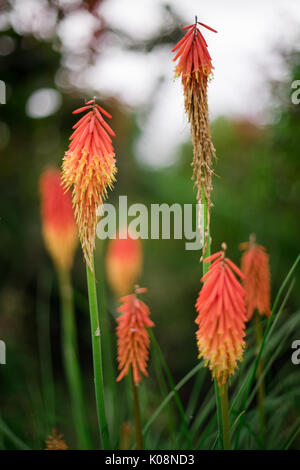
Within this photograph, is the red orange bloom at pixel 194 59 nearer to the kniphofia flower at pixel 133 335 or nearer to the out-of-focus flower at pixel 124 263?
the kniphofia flower at pixel 133 335

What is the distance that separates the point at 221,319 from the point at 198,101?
0.53 meters

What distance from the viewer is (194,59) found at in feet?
3.11

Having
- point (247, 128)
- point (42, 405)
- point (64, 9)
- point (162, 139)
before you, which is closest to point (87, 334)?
point (42, 405)

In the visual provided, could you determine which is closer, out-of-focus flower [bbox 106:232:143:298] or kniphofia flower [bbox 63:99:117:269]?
kniphofia flower [bbox 63:99:117:269]

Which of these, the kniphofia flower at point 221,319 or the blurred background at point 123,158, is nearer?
the kniphofia flower at point 221,319

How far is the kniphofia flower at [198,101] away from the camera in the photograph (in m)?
0.94

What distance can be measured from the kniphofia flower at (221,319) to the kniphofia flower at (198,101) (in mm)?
194

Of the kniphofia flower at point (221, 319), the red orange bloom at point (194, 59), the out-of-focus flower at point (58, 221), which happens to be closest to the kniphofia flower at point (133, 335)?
the kniphofia flower at point (221, 319)

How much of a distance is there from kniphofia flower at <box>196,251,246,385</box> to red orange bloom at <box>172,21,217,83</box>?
44 centimetres

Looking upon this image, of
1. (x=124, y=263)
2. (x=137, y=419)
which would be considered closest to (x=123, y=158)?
(x=124, y=263)

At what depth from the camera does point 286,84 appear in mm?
2004

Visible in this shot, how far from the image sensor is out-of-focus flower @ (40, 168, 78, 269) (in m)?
Answer: 1.90

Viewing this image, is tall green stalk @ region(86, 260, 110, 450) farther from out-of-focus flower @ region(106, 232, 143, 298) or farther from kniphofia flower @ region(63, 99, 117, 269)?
out-of-focus flower @ region(106, 232, 143, 298)

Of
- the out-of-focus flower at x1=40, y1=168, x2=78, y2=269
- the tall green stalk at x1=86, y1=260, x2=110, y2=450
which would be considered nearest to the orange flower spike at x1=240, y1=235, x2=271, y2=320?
the tall green stalk at x1=86, y1=260, x2=110, y2=450
